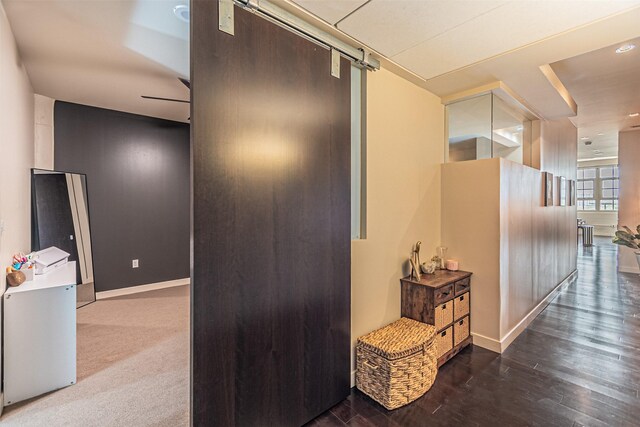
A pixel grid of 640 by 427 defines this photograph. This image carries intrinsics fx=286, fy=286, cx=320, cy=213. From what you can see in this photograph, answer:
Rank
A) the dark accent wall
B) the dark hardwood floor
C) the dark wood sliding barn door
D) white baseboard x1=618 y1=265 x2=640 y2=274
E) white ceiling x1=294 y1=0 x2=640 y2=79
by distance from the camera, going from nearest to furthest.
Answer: the dark wood sliding barn door, white ceiling x1=294 y1=0 x2=640 y2=79, the dark hardwood floor, the dark accent wall, white baseboard x1=618 y1=265 x2=640 y2=274

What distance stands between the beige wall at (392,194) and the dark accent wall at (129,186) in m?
3.95

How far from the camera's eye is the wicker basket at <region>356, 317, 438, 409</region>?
1.99 m

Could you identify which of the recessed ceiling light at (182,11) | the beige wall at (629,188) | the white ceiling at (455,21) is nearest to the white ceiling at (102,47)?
the recessed ceiling light at (182,11)

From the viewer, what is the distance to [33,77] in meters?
Answer: 3.20

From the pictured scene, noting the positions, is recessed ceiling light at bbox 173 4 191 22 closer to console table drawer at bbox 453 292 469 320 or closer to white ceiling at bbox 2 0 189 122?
white ceiling at bbox 2 0 189 122

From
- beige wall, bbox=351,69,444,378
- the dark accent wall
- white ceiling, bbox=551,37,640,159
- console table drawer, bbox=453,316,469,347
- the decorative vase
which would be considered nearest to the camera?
the decorative vase

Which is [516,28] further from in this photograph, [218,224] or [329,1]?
[218,224]

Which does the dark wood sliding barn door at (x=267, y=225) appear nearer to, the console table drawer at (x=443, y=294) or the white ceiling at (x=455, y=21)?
the white ceiling at (x=455, y=21)

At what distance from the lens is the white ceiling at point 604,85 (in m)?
3.00

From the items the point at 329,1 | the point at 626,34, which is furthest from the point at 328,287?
the point at 626,34

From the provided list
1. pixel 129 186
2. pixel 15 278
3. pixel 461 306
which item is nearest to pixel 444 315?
pixel 461 306

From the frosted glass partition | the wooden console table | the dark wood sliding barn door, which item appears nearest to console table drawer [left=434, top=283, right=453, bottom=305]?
the wooden console table

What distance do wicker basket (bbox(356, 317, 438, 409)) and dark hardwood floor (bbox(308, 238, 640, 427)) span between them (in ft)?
0.25

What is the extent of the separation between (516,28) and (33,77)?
4723 millimetres
